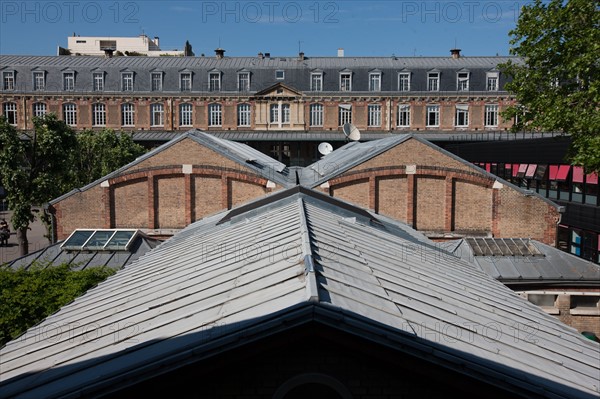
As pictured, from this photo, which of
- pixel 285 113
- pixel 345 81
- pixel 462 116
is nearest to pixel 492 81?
pixel 462 116

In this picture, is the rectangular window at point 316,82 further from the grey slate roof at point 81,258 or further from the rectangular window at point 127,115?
the grey slate roof at point 81,258

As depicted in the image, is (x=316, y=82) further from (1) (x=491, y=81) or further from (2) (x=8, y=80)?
(2) (x=8, y=80)

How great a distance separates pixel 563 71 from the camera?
24.0 meters

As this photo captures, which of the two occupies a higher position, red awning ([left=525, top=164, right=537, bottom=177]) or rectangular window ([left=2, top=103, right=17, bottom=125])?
rectangular window ([left=2, top=103, right=17, bottom=125])

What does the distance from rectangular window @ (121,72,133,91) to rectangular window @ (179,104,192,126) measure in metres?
5.35

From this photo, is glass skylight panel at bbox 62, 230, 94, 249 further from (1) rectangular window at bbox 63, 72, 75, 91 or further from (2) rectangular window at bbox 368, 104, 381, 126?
(1) rectangular window at bbox 63, 72, 75, 91

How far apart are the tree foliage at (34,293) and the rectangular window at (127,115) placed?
42.2 meters

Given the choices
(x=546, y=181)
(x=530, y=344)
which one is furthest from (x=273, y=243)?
(x=546, y=181)

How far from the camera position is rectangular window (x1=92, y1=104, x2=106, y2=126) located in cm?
5803

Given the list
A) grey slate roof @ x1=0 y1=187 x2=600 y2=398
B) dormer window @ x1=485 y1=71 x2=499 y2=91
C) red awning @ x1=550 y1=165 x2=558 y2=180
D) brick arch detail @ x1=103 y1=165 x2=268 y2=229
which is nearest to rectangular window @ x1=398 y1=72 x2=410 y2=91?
dormer window @ x1=485 y1=71 x2=499 y2=91

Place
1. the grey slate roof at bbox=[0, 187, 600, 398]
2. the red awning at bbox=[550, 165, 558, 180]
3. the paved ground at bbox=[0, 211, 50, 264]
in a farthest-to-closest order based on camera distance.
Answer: the paved ground at bbox=[0, 211, 50, 264] → the red awning at bbox=[550, 165, 558, 180] → the grey slate roof at bbox=[0, 187, 600, 398]

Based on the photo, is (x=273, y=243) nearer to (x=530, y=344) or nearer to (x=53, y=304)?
(x=530, y=344)

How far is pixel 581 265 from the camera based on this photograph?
65.7ft

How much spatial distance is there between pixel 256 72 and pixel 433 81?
16973mm
